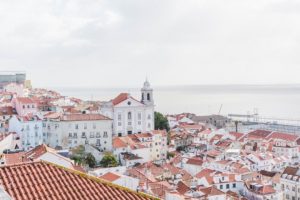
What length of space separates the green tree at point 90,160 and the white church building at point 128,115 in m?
12.0

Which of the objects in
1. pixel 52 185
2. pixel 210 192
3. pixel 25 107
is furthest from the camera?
pixel 25 107

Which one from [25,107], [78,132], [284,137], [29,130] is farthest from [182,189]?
[284,137]

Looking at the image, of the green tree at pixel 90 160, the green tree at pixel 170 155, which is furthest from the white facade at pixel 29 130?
the green tree at pixel 170 155

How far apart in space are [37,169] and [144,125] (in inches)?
1704

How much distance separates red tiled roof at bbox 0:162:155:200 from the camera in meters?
4.43

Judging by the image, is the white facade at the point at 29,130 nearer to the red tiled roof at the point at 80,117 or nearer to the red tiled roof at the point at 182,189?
the red tiled roof at the point at 80,117

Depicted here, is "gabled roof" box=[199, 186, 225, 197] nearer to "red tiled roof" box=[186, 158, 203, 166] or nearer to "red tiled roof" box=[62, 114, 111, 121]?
"red tiled roof" box=[186, 158, 203, 166]

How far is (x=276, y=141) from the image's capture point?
47.7 metres

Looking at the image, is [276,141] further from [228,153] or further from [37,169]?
[37,169]

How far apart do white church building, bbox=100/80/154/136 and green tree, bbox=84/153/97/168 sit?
12049 mm

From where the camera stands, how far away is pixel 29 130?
36000 mm

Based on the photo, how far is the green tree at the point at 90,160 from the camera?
110 ft

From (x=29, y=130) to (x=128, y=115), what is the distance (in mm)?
13739

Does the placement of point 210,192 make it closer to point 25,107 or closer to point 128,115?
point 25,107
